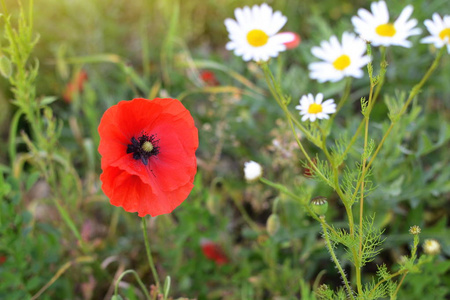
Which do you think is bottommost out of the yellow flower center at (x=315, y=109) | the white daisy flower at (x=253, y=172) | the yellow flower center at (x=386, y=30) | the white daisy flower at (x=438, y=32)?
the white daisy flower at (x=253, y=172)

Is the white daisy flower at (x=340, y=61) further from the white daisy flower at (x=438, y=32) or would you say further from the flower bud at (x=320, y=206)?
the flower bud at (x=320, y=206)

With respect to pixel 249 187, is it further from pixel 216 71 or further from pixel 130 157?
pixel 130 157

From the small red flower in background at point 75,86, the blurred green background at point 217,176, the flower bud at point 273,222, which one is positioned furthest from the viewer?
the small red flower in background at point 75,86

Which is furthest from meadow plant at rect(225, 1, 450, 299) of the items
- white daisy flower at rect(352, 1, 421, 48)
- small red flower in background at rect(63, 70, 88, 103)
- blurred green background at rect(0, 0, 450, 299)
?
small red flower in background at rect(63, 70, 88, 103)

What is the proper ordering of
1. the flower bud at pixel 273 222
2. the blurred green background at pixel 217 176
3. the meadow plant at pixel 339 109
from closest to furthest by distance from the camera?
1. the meadow plant at pixel 339 109
2. the flower bud at pixel 273 222
3. the blurred green background at pixel 217 176

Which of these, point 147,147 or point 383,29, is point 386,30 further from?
point 147,147

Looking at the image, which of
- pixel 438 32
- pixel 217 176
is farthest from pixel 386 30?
pixel 217 176

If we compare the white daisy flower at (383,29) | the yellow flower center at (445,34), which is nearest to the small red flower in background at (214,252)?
the white daisy flower at (383,29)
